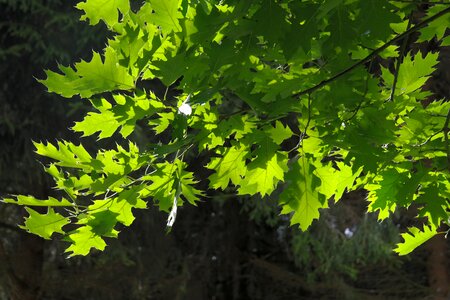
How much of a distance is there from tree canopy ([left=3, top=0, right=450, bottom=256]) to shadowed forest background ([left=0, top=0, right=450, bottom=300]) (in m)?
Result: 3.73

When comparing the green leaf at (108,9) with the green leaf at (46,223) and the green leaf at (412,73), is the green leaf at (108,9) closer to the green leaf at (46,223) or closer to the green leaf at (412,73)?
the green leaf at (46,223)

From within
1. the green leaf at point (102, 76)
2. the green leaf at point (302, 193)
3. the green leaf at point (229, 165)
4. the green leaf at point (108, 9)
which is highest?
the green leaf at point (108, 9)

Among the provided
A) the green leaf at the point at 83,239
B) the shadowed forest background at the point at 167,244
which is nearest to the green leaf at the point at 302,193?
the green leaf at the point at 83,239

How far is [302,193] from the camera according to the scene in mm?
1415

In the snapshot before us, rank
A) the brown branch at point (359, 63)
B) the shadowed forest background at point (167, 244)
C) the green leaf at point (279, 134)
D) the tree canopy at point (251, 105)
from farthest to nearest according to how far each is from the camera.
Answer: the shadowed forest background at point (167, 244), the green leaf at point (279, 134), the brown branch at point (359, 63), the tree canopy at point (251, 105)

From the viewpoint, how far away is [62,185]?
1.24 metres

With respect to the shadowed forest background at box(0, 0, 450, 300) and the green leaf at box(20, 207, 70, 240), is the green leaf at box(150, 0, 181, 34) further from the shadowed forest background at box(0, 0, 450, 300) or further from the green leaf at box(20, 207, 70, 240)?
the shadowed forest background at box(0, 0, 450, 300)

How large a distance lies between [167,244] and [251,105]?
583 cm

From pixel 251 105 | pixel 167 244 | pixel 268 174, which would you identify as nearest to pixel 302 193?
pixel 268 174

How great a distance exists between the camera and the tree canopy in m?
1.02

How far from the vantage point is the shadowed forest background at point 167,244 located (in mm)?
Answer: 6047

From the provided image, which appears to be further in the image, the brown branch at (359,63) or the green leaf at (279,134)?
the green leaf at (279,134)

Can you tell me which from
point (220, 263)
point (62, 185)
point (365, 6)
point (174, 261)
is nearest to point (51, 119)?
point (174, 261)

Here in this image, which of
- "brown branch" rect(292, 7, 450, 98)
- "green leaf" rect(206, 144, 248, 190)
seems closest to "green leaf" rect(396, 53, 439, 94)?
"brown branch" rect(292, 7, 450, 98)
